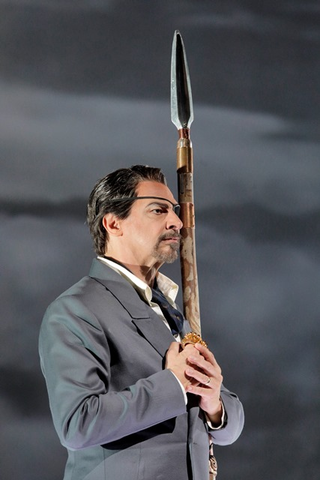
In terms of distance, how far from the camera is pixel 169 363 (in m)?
1.93

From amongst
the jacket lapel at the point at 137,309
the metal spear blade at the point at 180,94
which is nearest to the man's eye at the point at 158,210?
the jacket lapel at the point at 137,309

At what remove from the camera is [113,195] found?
7.33 ft

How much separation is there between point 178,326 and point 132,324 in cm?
21

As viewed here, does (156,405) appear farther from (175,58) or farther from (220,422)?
(175,58)

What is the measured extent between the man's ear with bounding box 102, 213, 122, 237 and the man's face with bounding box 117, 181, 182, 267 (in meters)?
0.02

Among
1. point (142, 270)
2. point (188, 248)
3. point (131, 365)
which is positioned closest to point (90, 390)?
point (131, 365)

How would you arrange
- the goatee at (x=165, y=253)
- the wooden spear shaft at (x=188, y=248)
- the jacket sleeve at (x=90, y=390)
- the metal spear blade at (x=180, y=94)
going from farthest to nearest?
the metal spear blade at (x=180, y=94) < the wooden spear shaft at (x=188, y=248) < the goatee at (x=165, y=253) < the jacket sleeve at (x=90, y=390)

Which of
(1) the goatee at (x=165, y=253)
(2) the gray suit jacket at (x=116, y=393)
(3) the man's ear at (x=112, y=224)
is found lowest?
(2) the gray suit jacket at (x=116, y=393)

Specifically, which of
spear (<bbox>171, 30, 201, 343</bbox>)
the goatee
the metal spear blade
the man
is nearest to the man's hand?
the man

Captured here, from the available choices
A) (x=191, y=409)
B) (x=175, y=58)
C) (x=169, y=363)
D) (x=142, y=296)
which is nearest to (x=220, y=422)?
(x=191, y=409)

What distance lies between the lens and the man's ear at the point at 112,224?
2.21 meters

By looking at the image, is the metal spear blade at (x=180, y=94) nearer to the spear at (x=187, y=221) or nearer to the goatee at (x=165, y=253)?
the spear at (x=187, y=221)

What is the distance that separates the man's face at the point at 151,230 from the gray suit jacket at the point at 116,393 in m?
0.13

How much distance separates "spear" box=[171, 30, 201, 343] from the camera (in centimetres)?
247
